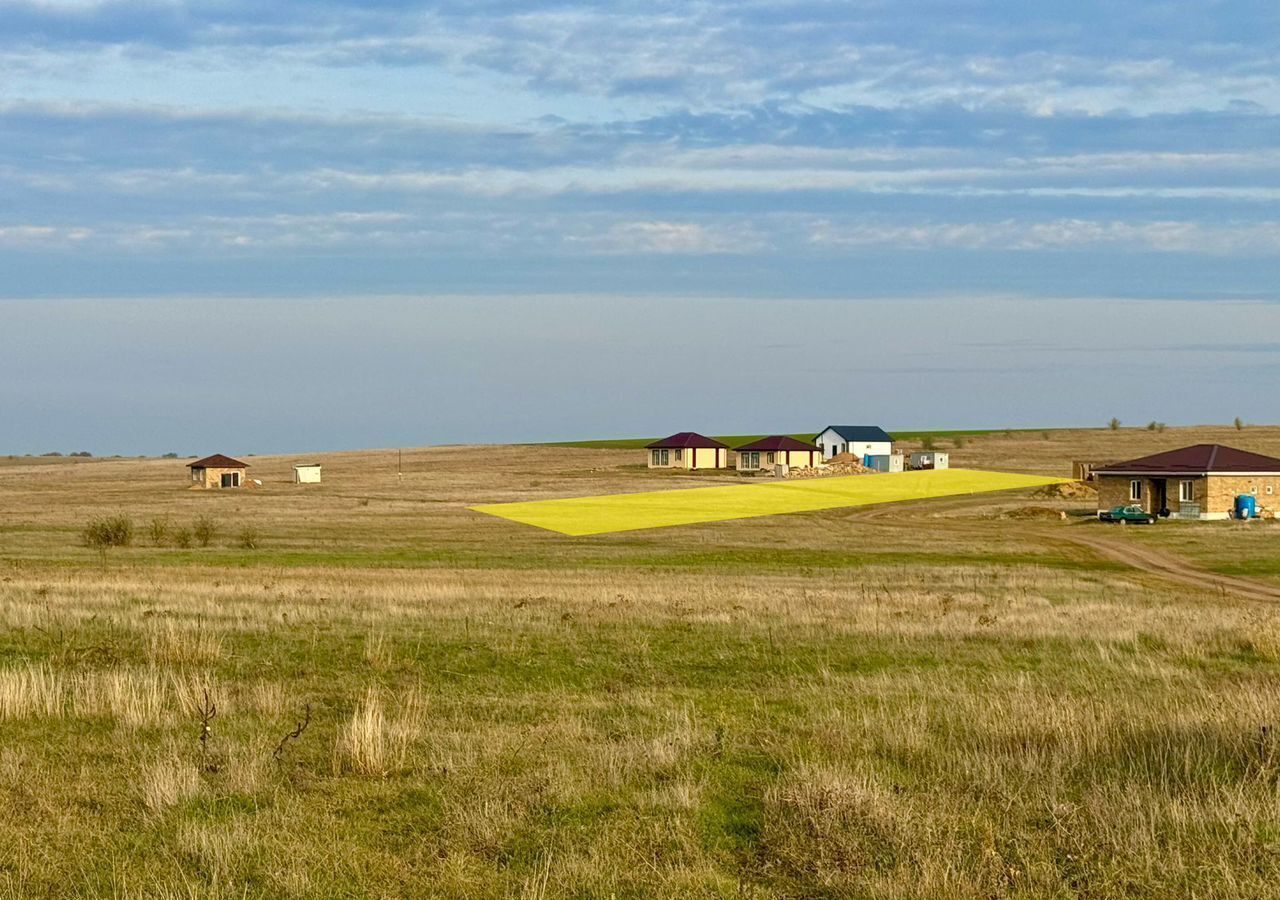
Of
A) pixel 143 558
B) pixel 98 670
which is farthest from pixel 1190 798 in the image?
pixel 143 558

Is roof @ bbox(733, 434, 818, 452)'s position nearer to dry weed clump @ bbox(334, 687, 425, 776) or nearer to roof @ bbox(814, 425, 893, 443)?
roof @ bbox(814, 425, 893, 443)

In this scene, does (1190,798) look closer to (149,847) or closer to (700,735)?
(700,735)

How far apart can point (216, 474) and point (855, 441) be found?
208 ft

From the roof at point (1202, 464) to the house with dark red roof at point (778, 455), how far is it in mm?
49919

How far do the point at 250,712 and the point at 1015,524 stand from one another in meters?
64.8

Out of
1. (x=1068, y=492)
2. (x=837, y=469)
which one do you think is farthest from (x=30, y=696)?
(x=837, y=469)

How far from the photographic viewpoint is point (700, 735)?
461 inches

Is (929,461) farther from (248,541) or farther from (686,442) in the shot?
(248,541)

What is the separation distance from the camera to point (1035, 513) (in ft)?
254

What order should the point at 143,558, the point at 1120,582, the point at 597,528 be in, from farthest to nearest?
the point at 597,528 → the point at 143,558 → the point at 1120,582

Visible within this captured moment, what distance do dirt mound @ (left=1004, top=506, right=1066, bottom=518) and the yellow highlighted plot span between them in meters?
12.0

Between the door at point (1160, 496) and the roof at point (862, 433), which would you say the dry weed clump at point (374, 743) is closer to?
the door at point (1160, 496)

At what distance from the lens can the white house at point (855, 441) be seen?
135m

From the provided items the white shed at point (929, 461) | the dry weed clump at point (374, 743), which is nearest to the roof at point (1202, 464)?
the white shed at point (929, 461)
